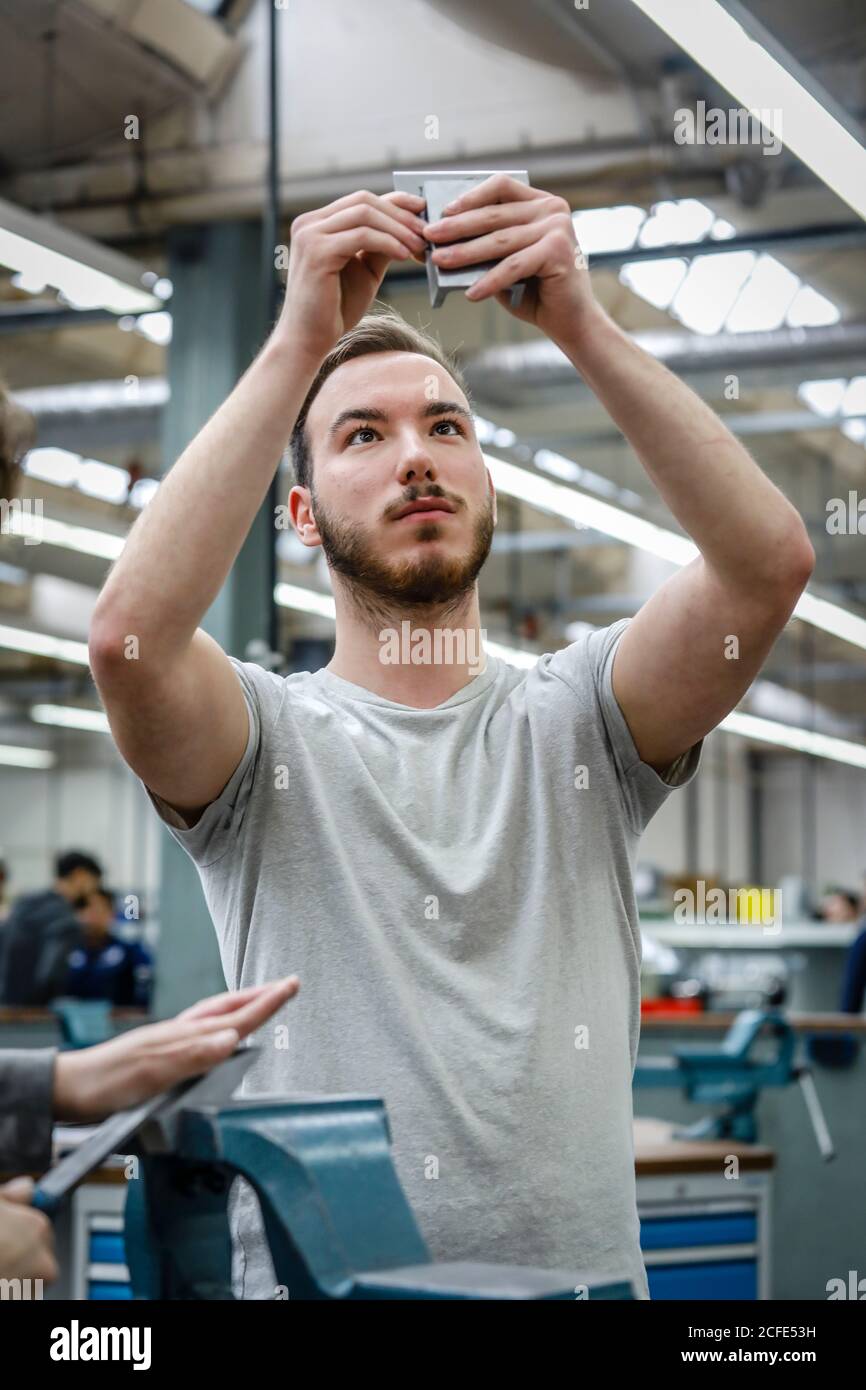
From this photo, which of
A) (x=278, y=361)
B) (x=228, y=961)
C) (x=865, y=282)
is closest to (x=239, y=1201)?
(x=228, y=961)

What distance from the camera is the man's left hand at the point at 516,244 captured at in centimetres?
88

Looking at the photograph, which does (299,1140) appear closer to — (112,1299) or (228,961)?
(112,1299)

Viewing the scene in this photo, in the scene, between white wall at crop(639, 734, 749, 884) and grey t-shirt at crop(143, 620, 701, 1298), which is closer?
grey t-shirt at crop(143, 620, 701, 1298)

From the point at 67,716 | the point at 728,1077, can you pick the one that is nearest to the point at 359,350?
the point at 728,1077

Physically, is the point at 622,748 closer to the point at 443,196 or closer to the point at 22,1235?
the point at 443,196

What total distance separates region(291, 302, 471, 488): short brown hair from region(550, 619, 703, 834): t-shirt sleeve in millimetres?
241

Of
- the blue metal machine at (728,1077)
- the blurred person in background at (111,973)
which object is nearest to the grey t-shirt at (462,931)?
the blue metal machine at (728,1077)

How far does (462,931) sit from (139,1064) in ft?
1.08

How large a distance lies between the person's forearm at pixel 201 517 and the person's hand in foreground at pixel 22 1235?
362 mm

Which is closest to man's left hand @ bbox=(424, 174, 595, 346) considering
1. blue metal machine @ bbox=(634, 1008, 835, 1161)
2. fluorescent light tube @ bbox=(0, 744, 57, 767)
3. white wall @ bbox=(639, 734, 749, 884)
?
blue metal machine @ bbox=(634, 1008, 835, 1161)

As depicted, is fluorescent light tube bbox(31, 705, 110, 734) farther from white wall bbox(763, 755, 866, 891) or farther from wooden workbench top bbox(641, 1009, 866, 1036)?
wooden workbench top bbox(641, 1009, 866, 1036)

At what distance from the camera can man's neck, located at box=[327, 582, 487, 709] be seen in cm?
108

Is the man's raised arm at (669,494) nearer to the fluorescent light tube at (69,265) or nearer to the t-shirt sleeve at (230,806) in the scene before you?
the t-shirt sleeve at (230,806)
